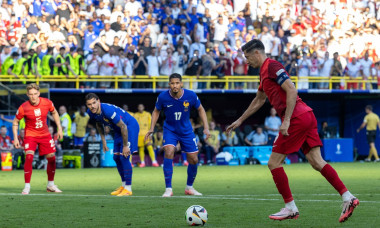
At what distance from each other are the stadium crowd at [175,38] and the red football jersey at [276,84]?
16.4 metres

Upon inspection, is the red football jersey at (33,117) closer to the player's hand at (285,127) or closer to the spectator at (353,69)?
the player's hand at (285,127)

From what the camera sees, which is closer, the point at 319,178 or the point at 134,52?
the point at 319,178

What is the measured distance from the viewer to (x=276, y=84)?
340 inches

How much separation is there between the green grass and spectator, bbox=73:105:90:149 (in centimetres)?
819

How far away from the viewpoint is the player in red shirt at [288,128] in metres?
8.44

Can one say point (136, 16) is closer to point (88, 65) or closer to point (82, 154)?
point (88, 65)

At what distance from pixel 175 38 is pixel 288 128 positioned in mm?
19469

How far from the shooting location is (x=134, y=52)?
85.9 ft

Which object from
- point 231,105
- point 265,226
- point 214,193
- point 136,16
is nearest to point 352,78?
point 231,105

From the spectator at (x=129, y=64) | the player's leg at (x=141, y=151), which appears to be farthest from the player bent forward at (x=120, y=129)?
the spectator at (x=129, y=64)

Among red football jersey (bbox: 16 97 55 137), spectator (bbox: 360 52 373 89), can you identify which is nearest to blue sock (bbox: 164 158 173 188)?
red football jersey (bbox: 16 97 55 137)

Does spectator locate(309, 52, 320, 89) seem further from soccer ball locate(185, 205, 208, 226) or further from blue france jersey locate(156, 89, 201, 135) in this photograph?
soccer ball locate(185, 205, 208, 226)

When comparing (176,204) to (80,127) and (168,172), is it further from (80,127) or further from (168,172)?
(80,127)

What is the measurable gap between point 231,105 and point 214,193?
17.0 metres
